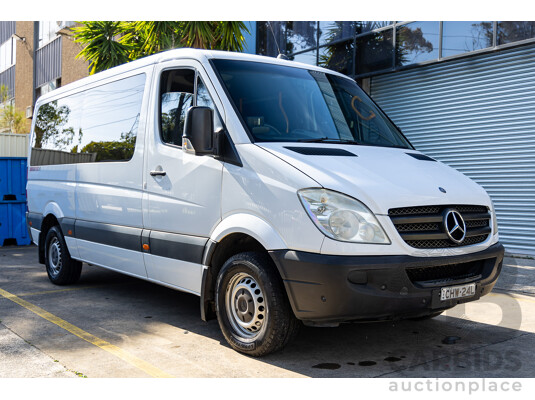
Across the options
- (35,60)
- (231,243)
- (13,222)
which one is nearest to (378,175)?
(231,243)

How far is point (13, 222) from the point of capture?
38.8 ft

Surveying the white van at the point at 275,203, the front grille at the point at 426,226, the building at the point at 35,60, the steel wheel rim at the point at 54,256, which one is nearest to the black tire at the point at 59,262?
the steel wheel rim at the point at 54,256

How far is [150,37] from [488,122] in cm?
688

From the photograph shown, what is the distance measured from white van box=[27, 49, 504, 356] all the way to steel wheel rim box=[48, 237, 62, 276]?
1381 mm

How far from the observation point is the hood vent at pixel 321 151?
4.12 metres

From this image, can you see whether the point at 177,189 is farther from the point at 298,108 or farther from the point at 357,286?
the point at 357,286

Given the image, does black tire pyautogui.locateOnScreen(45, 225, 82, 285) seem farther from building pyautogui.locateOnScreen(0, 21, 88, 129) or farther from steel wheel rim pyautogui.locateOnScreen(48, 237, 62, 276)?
building pyautogui.locateOnScreen(0, 21, 88, 129)

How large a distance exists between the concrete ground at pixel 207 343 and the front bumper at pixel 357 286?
0.45 metres

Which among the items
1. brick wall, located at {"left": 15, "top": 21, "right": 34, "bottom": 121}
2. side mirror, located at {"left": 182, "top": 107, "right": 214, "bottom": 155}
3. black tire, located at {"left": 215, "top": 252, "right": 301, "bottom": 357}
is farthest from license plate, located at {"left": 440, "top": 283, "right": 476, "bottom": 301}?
brick wall, located at {"left": 15, "top": 21, "right": 34, "bottom": 121}

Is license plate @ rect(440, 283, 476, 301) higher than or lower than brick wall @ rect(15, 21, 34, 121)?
lower

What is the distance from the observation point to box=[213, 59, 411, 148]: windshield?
14.7 ft

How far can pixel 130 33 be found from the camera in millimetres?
13180

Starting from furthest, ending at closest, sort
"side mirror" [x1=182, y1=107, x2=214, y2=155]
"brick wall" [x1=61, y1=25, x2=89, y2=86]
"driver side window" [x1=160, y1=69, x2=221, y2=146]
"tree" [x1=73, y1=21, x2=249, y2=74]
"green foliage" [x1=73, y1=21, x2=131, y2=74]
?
"brick wall" [x1=61, y1=25, x2=89, y2=86] → "green foliage" [x1=73, y1=21, x2=131, y2=74] → "tree" [x1=73, y1=21, x2=249, y2=74] → "driver side window" [x1=160, y1=69, x2=221, y2=146] → "side mirror" [x1=182, y1=107, x2=214, y2=155]
